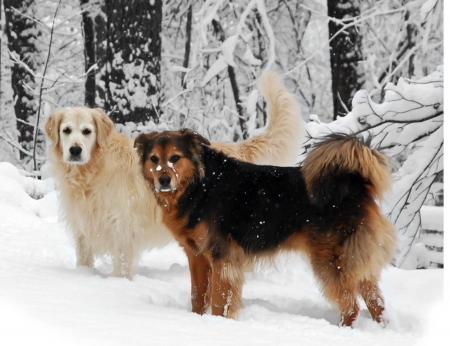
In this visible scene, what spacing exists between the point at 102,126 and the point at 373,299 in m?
3.22

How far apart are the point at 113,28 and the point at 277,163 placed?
12.2ft

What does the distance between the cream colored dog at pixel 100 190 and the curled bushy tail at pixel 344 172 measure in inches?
84.8

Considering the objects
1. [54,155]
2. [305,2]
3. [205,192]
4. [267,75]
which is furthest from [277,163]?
[305,2]

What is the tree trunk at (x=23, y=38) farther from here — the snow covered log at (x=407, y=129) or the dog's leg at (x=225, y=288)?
the dog's leg at (x=225, y=288)

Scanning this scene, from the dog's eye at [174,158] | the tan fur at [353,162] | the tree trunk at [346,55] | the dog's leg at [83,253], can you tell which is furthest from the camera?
the tree trunk at [346,55]

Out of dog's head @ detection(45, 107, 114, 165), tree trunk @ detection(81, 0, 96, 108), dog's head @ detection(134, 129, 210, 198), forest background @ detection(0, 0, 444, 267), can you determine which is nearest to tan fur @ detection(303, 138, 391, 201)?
forest background @ detection(0, 0, 444, 267)

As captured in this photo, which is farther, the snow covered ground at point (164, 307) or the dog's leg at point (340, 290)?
the dog's leg at point (340, 290)

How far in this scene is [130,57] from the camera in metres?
9.18

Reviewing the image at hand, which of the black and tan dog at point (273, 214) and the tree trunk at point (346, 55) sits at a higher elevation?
the tree trunk at point (346, 55)

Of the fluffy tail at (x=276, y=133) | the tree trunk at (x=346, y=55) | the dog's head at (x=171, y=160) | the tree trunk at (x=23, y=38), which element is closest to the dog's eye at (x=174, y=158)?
the dog's head at (x=171, y=160)

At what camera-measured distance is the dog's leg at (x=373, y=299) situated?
5.14 metres

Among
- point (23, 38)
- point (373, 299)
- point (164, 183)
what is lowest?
point (373, 299)

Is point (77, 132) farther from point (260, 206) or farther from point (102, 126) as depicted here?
point (260, 206)

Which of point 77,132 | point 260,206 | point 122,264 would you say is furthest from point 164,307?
point 77,132
